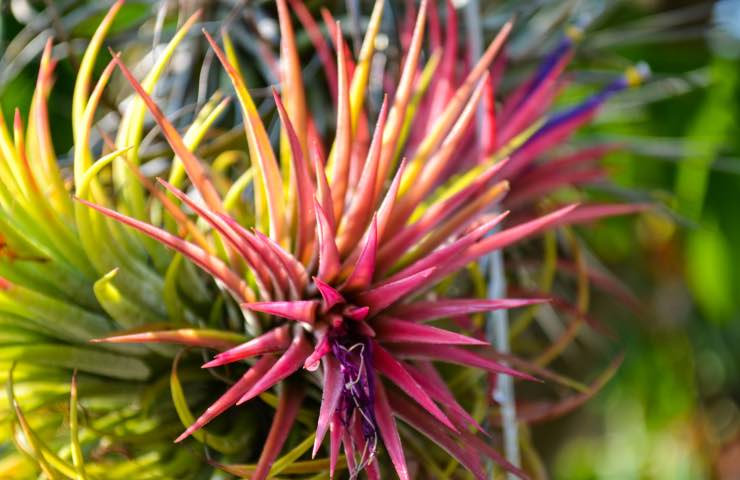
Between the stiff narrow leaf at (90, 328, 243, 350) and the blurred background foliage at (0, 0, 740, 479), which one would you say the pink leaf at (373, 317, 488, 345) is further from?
the blurred background foliage at (0, 0, 740, 479)

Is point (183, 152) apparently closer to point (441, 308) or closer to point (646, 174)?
point (441, 308)

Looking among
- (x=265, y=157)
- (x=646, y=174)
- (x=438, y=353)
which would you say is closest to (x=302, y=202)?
(x=265, y=157)

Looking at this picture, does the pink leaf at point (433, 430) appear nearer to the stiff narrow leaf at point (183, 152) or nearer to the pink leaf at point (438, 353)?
the pink leaf at point (438, 353)

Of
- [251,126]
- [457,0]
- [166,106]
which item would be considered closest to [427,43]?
[457,0]

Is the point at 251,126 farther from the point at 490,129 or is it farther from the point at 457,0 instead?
the point at 457,0

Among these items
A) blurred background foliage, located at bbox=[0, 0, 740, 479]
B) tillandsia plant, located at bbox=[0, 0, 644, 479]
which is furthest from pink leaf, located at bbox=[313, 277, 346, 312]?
blurred background foliage, located at bbox=[0, 0, 740, 479]

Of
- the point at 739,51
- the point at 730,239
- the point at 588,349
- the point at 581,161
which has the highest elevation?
the point at 581,161
